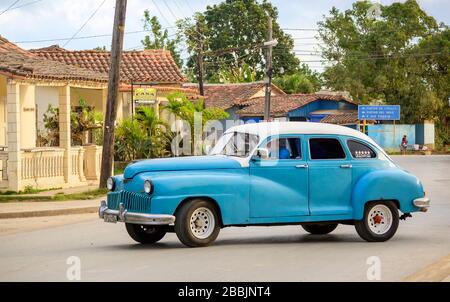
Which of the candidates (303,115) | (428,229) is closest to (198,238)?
(428,229)

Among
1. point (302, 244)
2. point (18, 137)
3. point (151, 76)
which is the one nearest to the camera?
point (302, 244)

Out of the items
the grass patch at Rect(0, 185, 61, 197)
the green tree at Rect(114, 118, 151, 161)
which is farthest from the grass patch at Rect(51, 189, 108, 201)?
the green tree at Rect(114, 118, 151, 161)

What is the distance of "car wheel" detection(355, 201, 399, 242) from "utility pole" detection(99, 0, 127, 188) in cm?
1449

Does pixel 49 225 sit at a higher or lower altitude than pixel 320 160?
lower

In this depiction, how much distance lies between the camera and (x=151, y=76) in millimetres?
43281

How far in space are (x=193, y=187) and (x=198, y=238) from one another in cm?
76

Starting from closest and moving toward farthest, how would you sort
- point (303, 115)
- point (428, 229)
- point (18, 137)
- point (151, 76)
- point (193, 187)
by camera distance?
point (193, 187), point (428, 229), point (18, 137), point (151, 76), point (303, 115)

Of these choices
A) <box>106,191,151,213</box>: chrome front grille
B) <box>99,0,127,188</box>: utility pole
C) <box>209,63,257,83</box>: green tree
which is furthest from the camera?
<box>209,63,257,83</box>: green tree

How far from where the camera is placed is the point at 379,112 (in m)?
75.2

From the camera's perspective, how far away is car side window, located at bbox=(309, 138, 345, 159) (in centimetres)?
1579

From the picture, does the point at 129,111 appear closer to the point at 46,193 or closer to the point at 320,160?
the point at 46,193

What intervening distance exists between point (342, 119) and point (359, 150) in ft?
202

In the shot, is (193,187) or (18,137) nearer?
(193,187)

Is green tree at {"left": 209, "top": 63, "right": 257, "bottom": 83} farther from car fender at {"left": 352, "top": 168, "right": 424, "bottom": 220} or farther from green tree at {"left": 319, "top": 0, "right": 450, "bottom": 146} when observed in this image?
car fender at {"left": 352, "top": 168, "right": 424, "bottom": 220}
